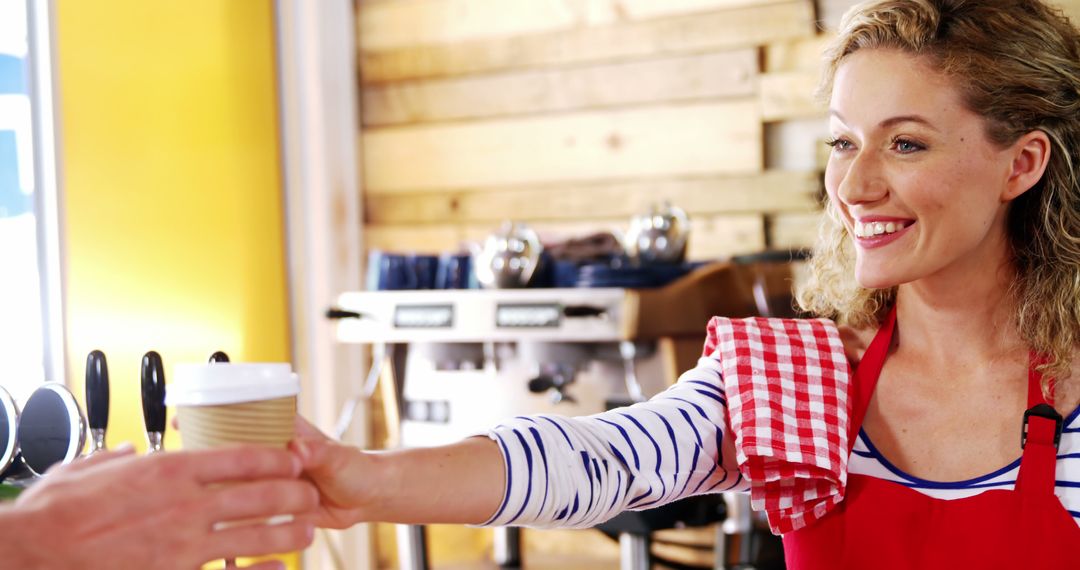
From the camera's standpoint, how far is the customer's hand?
0.74 meters

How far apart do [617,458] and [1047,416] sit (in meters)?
0.51

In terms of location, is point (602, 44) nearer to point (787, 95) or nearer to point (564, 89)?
point (564, 89)

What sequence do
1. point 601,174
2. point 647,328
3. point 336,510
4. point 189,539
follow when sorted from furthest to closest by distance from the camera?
1. point 601,174
2. point 647,328
3. point 336,510
4. point 189,539

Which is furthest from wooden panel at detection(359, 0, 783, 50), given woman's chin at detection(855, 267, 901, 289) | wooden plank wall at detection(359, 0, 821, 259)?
woman's chin at detection(855, 267, 901, 289)

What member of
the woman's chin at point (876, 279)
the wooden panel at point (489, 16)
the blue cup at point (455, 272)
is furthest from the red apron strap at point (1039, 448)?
the wooden panel at point (489, 16)

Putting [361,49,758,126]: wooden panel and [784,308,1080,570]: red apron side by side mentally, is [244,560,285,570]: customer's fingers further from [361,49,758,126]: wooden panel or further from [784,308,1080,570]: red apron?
[361,49,758,126]: wooden panel

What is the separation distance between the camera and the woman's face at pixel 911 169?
52.0 inches

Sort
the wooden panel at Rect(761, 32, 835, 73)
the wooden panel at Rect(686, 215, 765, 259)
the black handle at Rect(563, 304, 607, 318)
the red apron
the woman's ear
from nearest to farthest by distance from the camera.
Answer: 1. the red apron
2. the woman's ear
3. the black handle at Rect(563, 304, 607, 318)
4. the wooden panel at Rect(761, 32, 835, 73)
5. the wooden panel at Rect(686, 215, 765, 259)

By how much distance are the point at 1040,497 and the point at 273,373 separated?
0.91 metres

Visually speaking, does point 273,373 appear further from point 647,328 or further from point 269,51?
point 269,51

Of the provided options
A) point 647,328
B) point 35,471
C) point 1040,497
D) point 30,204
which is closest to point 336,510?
point 35,471

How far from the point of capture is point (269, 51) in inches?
145

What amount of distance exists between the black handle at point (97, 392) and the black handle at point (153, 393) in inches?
1.6

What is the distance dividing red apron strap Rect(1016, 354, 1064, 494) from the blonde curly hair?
0.06m
